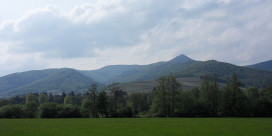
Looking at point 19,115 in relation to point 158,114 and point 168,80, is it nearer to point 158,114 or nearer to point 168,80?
point 158,114

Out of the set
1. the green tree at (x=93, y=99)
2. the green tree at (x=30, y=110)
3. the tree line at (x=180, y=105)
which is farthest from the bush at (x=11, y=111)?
the green tree at (x=93, y=99)

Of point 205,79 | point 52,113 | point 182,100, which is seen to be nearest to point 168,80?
point 182,100

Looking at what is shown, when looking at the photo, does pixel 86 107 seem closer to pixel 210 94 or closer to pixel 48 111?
pixel 48 111

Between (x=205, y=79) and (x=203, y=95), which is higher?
(x=205, y=79)

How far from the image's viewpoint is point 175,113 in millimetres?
93438

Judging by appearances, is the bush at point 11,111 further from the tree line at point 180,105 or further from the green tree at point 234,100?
the green tree at point 234,100

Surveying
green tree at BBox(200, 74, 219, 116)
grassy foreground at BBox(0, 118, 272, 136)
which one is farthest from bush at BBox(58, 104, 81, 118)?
green tree at BBox(200, 74, 219, 116)

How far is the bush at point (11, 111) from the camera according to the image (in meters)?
92.6

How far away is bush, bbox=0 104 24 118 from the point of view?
92562mm

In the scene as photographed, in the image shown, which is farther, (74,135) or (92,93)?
(92,93)

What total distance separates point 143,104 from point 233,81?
2084 inches

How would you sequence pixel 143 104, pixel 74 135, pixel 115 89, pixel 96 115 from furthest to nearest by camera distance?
1. pixel 143 104
2. pixel 115 89
3. pixel 96 115
4. pixel 74 135

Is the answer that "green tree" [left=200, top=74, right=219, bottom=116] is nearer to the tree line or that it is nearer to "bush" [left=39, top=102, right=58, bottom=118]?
the tree line

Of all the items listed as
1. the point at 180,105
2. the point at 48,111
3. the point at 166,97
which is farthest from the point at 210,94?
the point at 48,111
